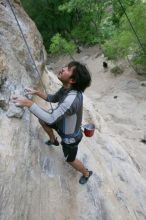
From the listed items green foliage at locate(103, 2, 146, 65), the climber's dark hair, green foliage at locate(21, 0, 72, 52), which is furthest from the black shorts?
green foliage at locate(21, 0, 72, 52)

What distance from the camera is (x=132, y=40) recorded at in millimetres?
17281

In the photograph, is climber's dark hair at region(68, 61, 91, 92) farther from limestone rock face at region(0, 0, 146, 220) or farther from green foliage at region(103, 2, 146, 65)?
green foliage at region(103, 2, 146, 65)

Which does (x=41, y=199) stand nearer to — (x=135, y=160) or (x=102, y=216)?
(x=102, y=216)

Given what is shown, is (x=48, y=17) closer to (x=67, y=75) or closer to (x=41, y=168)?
(x=41, y=168)

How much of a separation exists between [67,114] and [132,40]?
42.5 feet

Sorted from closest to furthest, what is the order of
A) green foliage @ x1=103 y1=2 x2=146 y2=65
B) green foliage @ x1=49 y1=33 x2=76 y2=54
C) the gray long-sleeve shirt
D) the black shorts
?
the gray long-sleeve shirt
the black shorts
green foliage @ x1=103 y1=2 x2=146 y2=65
green foliage @ x1=49 y1=33 x2=76 y2=54

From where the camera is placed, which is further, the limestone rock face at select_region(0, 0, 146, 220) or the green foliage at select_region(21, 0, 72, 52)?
the green foliage at select_region(21, 0, 72, 52)

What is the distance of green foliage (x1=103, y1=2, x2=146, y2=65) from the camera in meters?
16.7

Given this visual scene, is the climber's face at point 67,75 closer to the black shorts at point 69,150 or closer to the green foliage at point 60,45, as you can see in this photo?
the black shorts at point 69,150

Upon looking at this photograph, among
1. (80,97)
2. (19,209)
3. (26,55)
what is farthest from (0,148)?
(26,55)

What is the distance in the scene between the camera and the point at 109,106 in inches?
596

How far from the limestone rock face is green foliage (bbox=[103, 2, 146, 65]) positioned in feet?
29.9

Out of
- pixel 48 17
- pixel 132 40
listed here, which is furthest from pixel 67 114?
pixel 48 17

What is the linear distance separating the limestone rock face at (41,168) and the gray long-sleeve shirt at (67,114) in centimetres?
57
